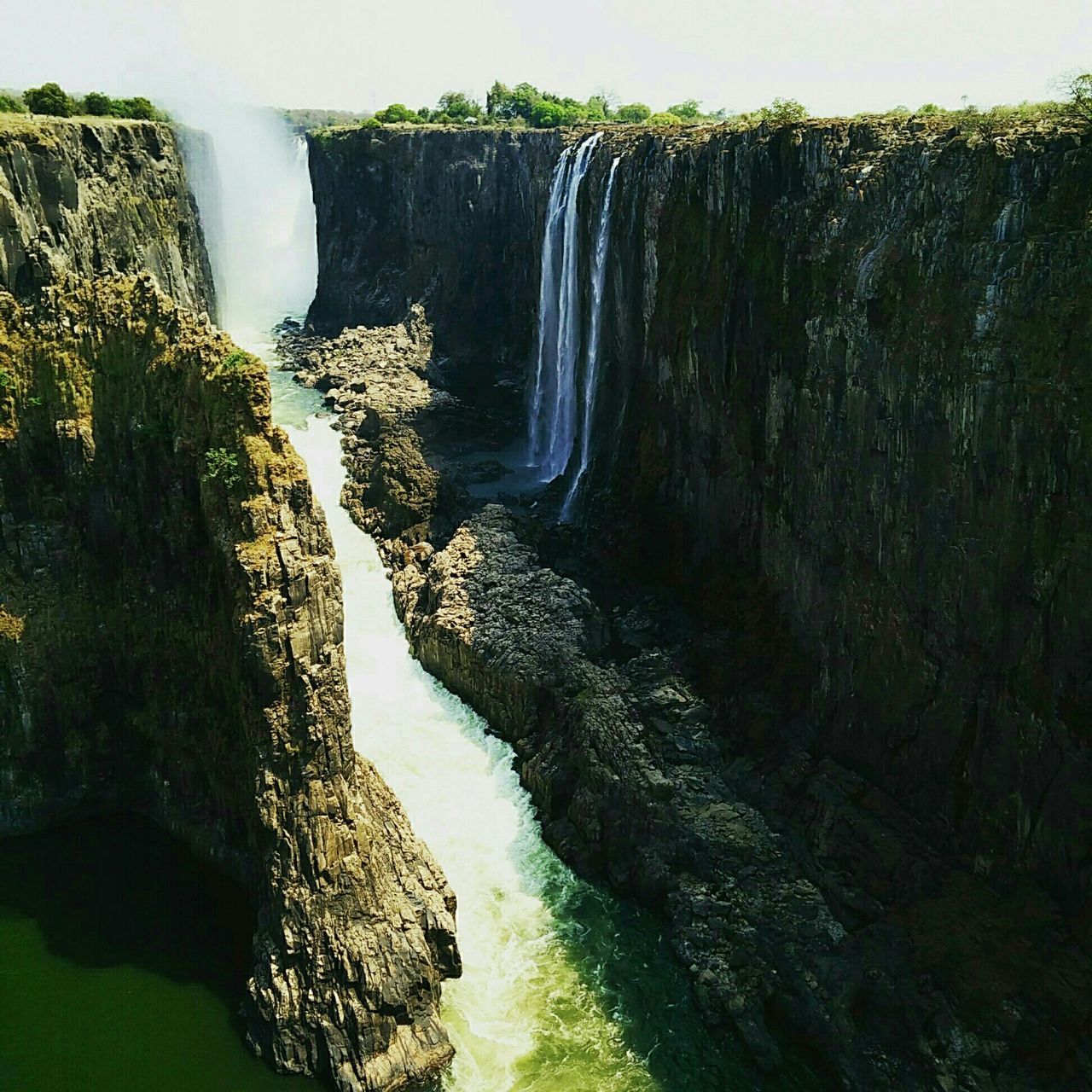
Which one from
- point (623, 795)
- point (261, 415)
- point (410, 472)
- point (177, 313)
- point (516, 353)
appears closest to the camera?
point (261, 415)

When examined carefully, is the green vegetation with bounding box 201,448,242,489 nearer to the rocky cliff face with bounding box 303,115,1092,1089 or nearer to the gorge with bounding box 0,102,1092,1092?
the gorge with bounding box 0,102,1092,1092

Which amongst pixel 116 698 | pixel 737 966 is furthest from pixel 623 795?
pixel 116 698

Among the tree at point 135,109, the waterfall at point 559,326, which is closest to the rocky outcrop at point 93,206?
the tree at point 135,109

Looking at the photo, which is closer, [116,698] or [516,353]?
[116,698]

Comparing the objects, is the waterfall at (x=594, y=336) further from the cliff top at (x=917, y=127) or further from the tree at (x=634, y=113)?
the tree at (x=634, y=113)

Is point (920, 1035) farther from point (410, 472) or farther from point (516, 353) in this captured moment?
point (516, 353)
